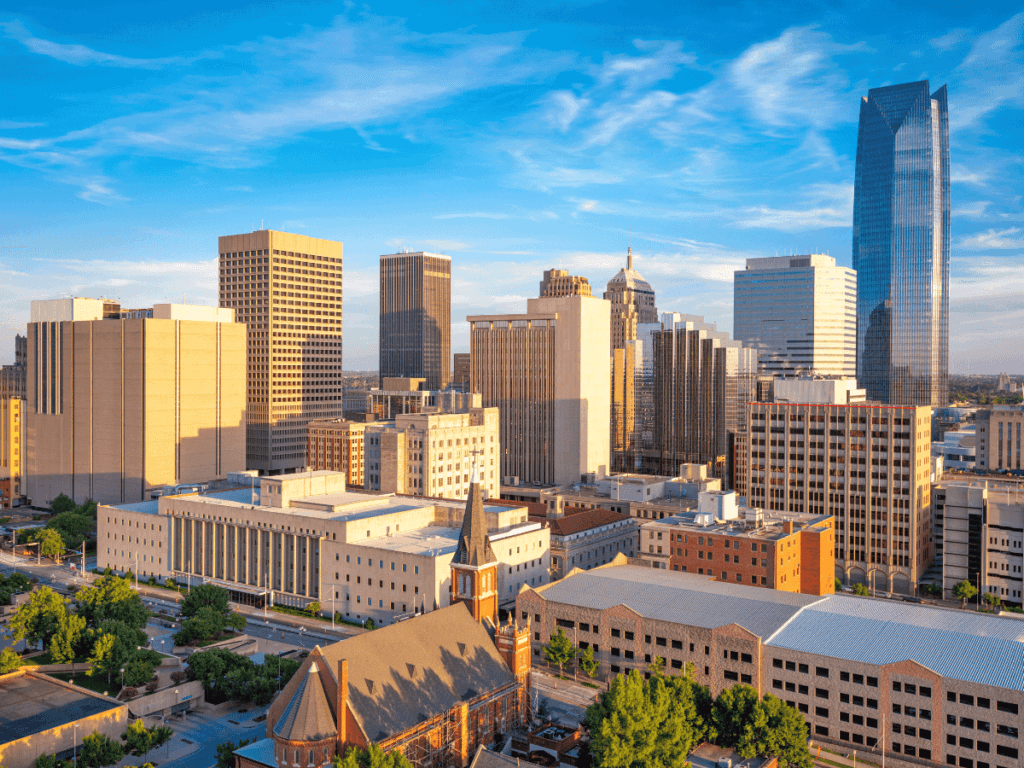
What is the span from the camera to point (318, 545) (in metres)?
139

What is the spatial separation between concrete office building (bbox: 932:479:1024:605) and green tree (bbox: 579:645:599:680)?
8007 cm

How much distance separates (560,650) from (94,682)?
57558 mm

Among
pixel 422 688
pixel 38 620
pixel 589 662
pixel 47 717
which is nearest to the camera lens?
pixel 422 688

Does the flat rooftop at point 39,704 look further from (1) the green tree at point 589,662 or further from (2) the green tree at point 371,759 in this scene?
(1) the green tree at point 589,662

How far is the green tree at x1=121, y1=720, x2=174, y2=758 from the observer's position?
80312 mm

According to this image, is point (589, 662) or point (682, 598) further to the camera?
point (682, 598)

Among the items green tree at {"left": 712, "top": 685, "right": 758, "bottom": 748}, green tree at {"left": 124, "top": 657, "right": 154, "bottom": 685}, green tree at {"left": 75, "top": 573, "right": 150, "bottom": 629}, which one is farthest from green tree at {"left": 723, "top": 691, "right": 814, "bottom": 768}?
green tree at {"left": 75, "top": 573, "right": 150, "bottom": 629}

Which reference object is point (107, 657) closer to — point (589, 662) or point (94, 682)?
point (94, 682)

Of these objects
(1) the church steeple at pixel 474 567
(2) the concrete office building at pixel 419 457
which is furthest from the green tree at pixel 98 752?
(2) the concrete office building at pixel 419 457

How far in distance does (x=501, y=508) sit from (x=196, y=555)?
5732 cm

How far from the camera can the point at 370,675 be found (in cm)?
7125

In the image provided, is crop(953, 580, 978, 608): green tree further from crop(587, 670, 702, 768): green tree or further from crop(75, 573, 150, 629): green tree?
crop(75, 573, 150, 629): green tree

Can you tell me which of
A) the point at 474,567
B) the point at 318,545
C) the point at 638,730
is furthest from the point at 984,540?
the point at 318,545

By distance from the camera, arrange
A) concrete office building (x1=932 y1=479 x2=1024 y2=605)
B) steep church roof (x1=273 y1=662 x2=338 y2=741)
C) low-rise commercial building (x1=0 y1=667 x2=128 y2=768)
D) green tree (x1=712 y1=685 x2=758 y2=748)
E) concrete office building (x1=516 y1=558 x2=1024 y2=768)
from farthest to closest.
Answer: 1. concrete office building (x1=932 y1=479 x2=1024 y2=605)
2. concrete office building (x1=516 y1=558 x2=1024 y2=768)
3. green tree (x1=712 y1=685 x2=758 y2=748)
4. low-rise commercial building (x1=0 y1=667 x2=128 y2=768)
5. steep church roof (x1=273 y1=662 x2=338 y2=741)
